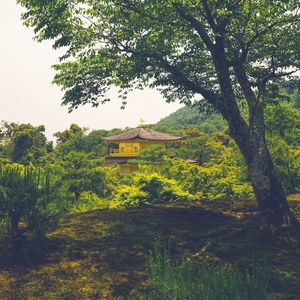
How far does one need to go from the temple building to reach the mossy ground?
125 feet

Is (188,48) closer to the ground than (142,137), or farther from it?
closer to the ground

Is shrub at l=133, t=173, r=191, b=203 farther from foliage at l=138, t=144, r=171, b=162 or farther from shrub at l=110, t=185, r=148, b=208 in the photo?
foliage at l=138, t=144, r=171, b=162

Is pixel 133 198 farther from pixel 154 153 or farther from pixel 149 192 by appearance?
pixel 154 153

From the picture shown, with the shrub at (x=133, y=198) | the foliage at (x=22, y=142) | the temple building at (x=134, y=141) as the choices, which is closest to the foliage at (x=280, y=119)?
the shrub at (x=133, y=198)

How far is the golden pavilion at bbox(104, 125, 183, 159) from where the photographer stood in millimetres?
47875

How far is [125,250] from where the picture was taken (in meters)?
6.99

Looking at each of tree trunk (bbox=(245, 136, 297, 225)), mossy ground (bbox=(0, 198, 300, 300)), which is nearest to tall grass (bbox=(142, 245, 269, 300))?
mossy ground (bbox=(0, 198, 300, 300))

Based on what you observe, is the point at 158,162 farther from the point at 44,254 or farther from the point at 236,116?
the point at 44,254

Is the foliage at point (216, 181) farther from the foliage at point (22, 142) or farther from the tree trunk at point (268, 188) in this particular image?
the foliage at point (22, 142)

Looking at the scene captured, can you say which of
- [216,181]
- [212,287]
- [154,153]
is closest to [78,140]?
[154,153]

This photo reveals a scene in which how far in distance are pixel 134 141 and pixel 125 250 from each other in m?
42.0

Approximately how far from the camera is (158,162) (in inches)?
1265

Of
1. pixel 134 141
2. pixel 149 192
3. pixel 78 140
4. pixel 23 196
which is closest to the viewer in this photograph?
pixel 23 196

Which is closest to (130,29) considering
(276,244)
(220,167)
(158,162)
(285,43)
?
(285,43)
